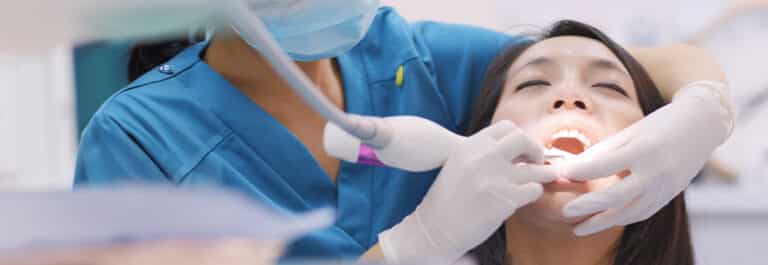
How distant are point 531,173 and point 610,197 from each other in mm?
134

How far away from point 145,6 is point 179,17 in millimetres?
20

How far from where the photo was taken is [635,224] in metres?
1.36

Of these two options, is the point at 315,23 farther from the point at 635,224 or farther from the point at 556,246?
the point at 635,224

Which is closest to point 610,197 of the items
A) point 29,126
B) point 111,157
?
point 111,157

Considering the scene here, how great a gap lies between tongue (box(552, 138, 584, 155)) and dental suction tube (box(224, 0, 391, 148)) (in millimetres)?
562

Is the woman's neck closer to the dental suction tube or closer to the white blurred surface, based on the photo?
the dental suction tube

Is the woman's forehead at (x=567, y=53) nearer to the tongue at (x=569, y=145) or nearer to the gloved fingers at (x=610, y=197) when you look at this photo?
the tongue at (x=569, y=145)

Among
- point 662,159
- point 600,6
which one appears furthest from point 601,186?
point 600,6

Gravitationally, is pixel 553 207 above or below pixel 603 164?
below

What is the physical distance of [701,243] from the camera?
231 centimetres

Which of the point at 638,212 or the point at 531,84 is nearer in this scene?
the point at 638,212

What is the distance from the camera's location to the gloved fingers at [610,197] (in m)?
1.04

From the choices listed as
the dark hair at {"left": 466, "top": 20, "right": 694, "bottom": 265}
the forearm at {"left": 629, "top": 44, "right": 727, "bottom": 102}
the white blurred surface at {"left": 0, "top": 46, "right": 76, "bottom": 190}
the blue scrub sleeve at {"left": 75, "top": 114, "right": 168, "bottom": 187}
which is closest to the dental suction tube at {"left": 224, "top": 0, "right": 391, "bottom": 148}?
the white blurred surface at {"left": 0, "top": 46, "right": 76, "bottom": 190}

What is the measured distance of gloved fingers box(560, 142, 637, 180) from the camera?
1026mm
